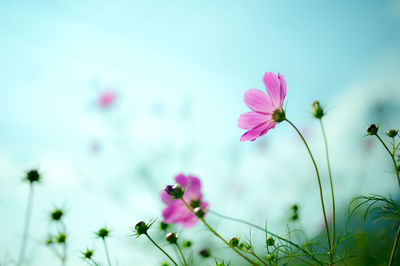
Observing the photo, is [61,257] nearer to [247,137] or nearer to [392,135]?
[247,137]

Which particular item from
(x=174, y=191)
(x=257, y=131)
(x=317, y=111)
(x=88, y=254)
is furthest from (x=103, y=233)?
(x=317, y=111)

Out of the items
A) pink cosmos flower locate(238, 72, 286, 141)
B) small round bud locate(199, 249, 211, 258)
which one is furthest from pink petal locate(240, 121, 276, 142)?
small round bud locate(199, 249, 211, 258)

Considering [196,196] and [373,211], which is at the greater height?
[196,196]

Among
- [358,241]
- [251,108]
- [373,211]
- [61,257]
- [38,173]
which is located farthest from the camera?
[358,241]

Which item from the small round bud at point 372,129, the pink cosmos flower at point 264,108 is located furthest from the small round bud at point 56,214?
the small round bud at point 372,129

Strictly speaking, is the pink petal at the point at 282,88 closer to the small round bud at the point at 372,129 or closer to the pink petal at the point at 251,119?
the pink petal at the point at 251,119

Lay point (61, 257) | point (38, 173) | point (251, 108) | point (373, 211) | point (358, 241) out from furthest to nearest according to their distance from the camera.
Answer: point (358, 241) < point (38, 173) < point (61, 257) < point (251, 108) < point (373, 211)

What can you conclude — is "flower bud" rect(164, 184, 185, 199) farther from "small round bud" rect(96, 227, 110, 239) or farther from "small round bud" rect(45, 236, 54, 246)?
"small round bud" rect(45, 236, 54, 246)

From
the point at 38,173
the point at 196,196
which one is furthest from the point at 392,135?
the point at 38,173
